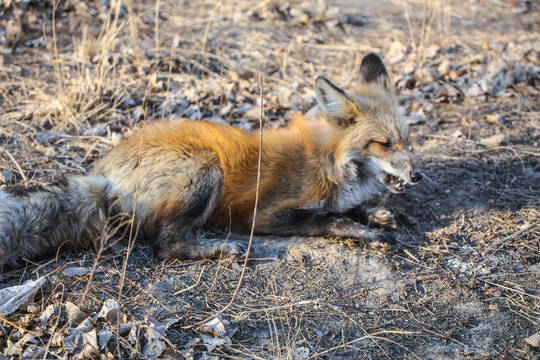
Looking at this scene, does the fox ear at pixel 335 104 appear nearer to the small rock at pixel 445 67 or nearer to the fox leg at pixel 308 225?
the fox leg at pixel 308 225

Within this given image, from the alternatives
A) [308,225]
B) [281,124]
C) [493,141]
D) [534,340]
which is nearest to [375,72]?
[281,124]


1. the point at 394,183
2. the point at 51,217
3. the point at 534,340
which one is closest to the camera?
the point at 534,340

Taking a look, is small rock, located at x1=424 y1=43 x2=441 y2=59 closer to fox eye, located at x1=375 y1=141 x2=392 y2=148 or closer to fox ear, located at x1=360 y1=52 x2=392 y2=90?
fox ear, located at x1=360 y1=52 x2=392 y2=90

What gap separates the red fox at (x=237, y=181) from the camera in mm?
2932

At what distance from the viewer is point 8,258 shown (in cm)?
260

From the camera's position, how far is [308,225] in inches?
128

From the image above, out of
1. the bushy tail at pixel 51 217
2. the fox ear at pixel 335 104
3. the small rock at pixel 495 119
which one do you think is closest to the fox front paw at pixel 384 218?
the fox ear at pixel 335 104

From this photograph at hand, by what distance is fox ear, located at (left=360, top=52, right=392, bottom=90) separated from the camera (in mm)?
3768

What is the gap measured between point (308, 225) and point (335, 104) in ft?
3.26

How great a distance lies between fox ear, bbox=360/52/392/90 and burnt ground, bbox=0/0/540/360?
1.04 metres

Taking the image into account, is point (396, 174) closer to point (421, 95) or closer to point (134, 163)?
point (134, 163)

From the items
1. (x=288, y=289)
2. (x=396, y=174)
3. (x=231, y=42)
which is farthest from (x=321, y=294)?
(x=231, y=42)

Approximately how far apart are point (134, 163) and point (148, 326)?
139 cm

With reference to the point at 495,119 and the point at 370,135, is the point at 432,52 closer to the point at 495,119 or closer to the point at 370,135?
the point at 495,119
